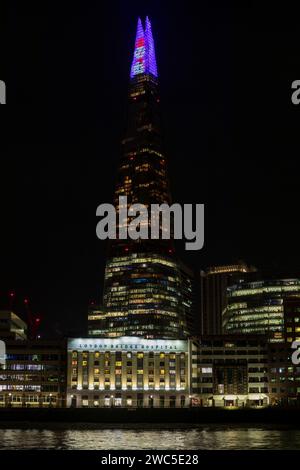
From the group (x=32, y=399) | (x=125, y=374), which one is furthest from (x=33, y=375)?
(x=125, y=374)

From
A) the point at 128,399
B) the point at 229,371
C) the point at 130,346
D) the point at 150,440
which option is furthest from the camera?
the point at 229,371

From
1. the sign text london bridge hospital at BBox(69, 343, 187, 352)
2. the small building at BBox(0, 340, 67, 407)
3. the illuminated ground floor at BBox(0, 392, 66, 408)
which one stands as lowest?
the illuminated ground floor at BBox(0, 392, 66, 408)

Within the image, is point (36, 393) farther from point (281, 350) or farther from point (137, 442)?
point (137, 442)

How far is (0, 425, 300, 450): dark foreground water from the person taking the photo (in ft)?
282

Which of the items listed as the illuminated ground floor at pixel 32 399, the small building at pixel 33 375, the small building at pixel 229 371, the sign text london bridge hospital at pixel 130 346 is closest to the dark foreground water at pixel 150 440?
the illuminated ground floor at pixel 32 399

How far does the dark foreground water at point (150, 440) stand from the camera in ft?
282

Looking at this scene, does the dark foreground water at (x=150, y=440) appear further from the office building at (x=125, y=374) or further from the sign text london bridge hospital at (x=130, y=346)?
the sign text london bridge hospital at (x=130, y=346)

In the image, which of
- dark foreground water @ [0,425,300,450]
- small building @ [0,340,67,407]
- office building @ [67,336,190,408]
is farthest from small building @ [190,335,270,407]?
dark foreground water @ [0,425,300,450]

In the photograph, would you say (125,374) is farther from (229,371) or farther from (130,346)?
(229,371)

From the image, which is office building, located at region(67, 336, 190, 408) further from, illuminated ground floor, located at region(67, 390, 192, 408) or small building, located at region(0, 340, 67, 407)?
small building, located at region(0, 340, 67, 407)

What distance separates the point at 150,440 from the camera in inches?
3777

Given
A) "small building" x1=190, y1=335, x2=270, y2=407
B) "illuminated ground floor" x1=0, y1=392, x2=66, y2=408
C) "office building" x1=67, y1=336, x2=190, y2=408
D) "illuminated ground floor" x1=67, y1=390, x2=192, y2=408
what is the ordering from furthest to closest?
"small building" x1=190, y1=335, x2=270, y2=407 → "office building" x1=67, y1=336, x2=190, y2=408 → "illuminated ground floor" x1=0, y1=392, x2=66, y2=408 → "illuminated ground floor" x1=67, y1=390, x2=192, y2=408
